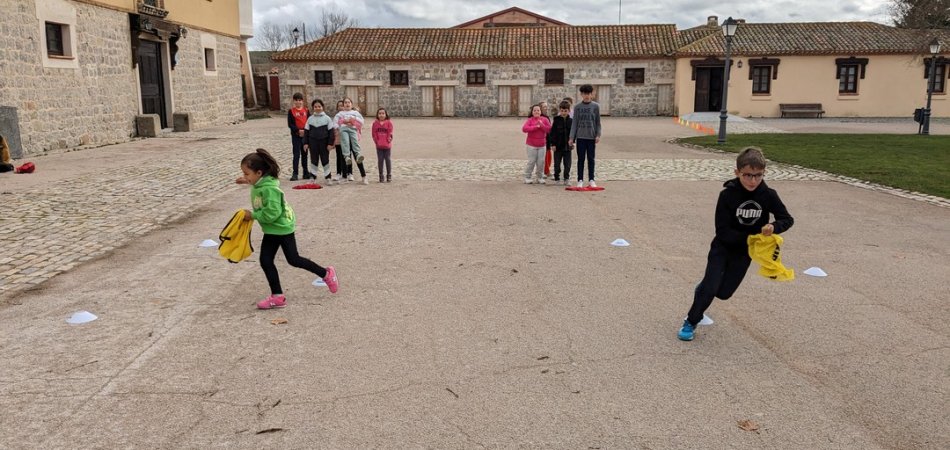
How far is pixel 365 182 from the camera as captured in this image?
42.4ft

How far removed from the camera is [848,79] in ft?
125

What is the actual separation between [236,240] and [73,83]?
1565 cm

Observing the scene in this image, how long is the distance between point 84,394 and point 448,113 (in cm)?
3768

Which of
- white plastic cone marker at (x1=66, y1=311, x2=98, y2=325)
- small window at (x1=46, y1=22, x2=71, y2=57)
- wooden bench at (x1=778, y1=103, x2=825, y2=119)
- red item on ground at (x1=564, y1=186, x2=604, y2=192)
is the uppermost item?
small window at (x1=46, y1=22, x2=71, y2=57)

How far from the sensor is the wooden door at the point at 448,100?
4081 centimetres

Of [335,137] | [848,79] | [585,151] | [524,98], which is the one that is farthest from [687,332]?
[848,79]

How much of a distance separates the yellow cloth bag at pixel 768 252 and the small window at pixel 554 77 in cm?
3601

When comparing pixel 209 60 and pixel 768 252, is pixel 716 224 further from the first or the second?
pixel 209 60

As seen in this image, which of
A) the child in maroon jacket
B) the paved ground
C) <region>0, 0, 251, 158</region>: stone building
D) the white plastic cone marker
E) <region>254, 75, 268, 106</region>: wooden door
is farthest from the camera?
<region>254, 75, 268, 106</region>: wooden door

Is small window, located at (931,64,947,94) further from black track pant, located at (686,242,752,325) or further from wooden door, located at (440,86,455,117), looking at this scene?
black track pant, located at (686,242,752,325)

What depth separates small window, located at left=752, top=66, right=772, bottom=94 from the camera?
3791cm

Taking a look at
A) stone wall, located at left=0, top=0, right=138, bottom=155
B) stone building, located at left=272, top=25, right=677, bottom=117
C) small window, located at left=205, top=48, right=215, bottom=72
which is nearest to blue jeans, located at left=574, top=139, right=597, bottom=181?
stone wall, located at left=0, top=0, right=138, bottom=155

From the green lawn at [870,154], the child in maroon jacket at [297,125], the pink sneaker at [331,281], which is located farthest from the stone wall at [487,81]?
the pink sneaker at [331,281]

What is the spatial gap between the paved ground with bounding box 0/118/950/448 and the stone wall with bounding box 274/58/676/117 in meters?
30.5
